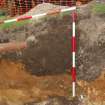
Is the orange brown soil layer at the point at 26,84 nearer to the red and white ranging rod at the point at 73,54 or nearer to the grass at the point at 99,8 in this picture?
the red and white ranging rod at the point at 73,54

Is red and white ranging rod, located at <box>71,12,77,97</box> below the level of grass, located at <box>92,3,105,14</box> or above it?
below

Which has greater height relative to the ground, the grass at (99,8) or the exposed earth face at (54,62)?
the grass at (99,8)

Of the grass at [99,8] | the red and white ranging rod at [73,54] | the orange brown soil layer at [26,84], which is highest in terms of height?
the grass at [99,8]

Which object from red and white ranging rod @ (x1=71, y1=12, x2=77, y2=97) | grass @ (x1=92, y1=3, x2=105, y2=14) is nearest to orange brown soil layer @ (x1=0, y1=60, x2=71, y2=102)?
red and white ranging rod @ (x1=71, y1=12, x2=77, y2=97)

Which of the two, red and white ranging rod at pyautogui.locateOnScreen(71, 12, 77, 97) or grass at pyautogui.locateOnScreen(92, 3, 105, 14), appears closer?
red and white ranging rod at pyautogui.locateOnScreen(71, 12, 77, 97)

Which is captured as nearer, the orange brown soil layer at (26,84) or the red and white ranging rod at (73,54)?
the red and white ranging rod at (73,54)

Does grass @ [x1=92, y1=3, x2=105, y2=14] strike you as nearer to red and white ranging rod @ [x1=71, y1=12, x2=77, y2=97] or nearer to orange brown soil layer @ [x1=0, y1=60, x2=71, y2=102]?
red and white ranging rod @ [x1=71, y1=12, x2=77, y2=97]

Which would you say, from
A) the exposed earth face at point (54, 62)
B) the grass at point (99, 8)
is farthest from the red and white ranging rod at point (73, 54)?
the grass at point (99, 8)

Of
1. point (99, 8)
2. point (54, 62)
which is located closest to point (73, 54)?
point (54, 62)

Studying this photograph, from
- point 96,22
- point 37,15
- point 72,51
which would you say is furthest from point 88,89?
point 37,15

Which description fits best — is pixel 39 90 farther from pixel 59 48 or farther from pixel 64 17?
pixel 64 17

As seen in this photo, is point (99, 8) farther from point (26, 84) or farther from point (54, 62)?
point (26, 84)

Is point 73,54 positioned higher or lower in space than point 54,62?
higher

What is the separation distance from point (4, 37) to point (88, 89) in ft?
5.99
